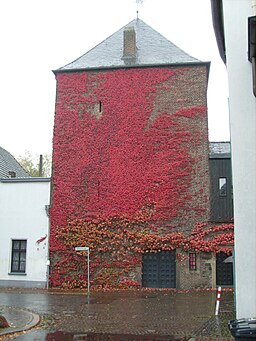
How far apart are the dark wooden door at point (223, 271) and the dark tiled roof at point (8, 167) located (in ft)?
44.8

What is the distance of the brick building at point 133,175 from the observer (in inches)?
859

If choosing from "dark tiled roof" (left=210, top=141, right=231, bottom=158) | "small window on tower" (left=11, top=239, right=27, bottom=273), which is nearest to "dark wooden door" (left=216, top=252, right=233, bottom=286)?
"dark tiled roof" (left=210, top=141, right=231, bottom=158)

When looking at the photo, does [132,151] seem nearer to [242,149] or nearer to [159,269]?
[159,269]

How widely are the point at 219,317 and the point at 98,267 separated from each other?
10.4 metres

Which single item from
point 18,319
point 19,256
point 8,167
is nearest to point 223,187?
point 19,256

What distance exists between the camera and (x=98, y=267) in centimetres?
2211

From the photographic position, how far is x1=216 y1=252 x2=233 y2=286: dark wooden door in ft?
70.6

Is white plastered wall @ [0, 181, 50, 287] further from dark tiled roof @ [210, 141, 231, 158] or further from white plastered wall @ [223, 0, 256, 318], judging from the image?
white plastered wall @ [223, 0, 256, 318]

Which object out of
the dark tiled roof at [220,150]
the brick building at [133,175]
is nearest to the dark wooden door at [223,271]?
the brick building at [133,175]

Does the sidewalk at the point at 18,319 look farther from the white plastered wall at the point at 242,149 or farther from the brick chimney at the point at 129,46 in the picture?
the brick chimney at the point at 129,46

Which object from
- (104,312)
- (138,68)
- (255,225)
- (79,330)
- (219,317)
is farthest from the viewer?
(138,68)

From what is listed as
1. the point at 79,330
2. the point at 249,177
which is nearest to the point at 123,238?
the point at 79,330

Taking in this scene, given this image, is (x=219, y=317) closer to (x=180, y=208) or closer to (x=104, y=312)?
(x=104, y=312)

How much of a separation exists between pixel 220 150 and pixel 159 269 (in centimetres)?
709
